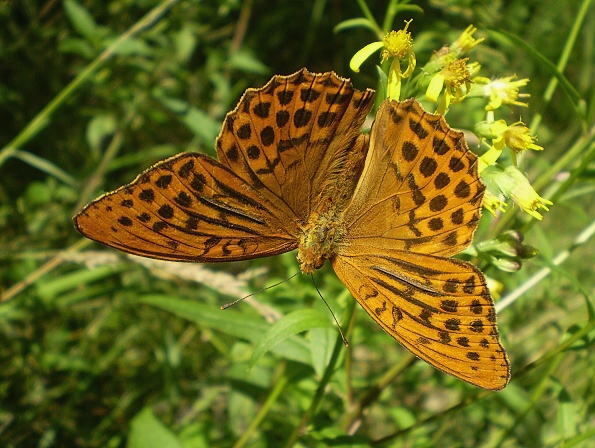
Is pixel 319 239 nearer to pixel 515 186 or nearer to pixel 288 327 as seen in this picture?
pixel 288 327

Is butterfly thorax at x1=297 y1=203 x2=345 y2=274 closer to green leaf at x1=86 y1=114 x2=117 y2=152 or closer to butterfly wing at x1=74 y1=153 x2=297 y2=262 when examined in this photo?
butterfly wing at x1=74 y1=153 x2=297 y2=262

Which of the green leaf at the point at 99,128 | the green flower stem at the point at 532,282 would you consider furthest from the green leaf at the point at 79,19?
the green flower stem at the point at 532,282

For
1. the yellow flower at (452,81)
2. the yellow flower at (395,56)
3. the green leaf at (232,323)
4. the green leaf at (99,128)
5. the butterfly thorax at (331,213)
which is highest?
the green leaf at (99,128)

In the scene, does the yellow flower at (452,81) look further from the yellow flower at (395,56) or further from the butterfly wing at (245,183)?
the butterfly wing at (245,183)

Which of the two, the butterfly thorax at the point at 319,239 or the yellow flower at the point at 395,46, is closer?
the yellow flower at the point at 395,46

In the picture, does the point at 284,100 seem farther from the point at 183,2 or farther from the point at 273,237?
the point at 183,2

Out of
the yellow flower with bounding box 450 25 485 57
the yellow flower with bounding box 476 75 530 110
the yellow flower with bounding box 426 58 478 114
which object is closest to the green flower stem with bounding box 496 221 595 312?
the yellow flower with bounding box 476 75 530 110

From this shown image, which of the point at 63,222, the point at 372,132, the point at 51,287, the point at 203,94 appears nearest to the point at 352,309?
the point at 372,132

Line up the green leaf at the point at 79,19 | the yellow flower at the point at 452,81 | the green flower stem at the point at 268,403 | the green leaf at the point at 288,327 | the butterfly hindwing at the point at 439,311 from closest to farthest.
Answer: the butterfly hindwing at the point at 439,311 < the green leaf at the point at 288,327 < the yellow flower at the point at 452,81 < the green flower stem at the point at 268,403 < the green leaf at the point at 79,19
